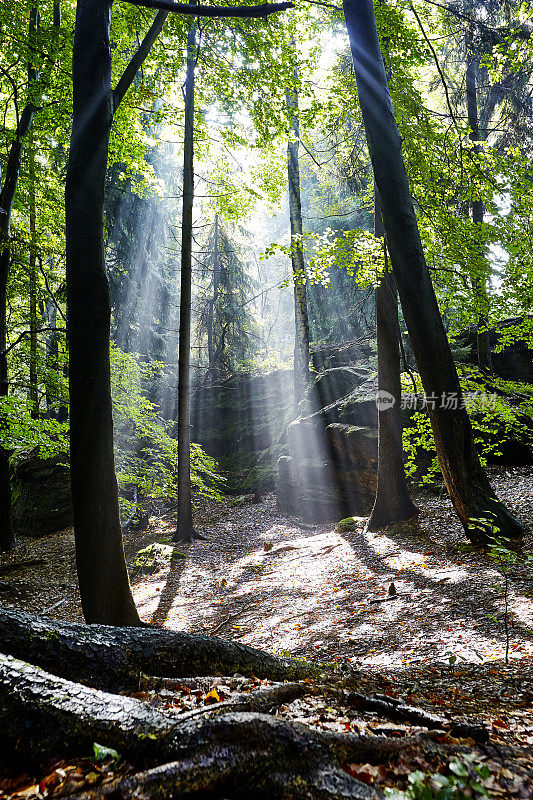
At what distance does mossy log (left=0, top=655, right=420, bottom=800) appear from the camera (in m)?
1.46

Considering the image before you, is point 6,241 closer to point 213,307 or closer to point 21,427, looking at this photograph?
point 21,427

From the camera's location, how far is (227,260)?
18.3 metres

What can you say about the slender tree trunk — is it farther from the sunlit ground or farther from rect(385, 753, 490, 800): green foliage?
rect(385, 753, 490, 800): green foliage

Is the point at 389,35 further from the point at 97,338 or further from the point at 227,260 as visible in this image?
the point at 227,260

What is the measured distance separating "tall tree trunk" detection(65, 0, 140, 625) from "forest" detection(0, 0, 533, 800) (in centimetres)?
2

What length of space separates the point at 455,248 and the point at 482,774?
662 cm

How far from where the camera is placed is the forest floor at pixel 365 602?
2.42 metres

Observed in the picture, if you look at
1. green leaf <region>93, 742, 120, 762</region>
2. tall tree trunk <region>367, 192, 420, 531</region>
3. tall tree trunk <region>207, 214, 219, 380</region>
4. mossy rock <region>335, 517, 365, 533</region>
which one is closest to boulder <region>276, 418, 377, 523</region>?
mossy rock <region>335, 517, 365, 533</region>

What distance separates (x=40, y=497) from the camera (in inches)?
506

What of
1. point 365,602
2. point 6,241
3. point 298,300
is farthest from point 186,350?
point 365,602

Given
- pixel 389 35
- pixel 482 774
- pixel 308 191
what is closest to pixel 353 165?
pixel 389 35

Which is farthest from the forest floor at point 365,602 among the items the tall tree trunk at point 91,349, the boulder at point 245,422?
the boulder at point 245,422

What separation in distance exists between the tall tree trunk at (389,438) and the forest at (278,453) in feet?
0.15

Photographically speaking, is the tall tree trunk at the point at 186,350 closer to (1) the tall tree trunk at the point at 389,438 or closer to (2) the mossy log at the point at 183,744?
(1) the tall tree trunk at the point at 389,438
